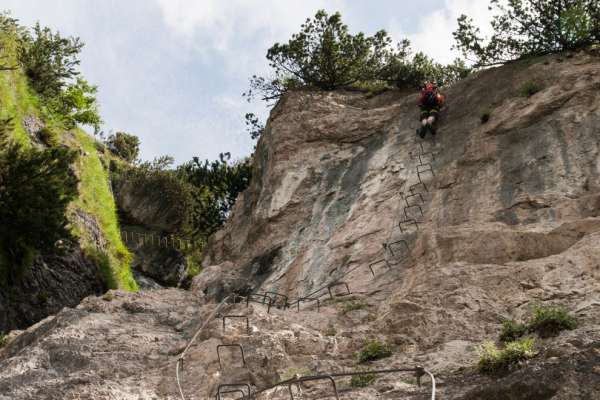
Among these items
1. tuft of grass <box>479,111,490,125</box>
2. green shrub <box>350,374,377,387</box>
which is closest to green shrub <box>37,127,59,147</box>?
tuft of grass <box>479,111,490,125</box>

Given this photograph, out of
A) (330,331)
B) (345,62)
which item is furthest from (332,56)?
(330,331)

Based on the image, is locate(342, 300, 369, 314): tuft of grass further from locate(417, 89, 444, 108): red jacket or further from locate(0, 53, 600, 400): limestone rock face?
locate(417, 89, 444, 108): red jacket

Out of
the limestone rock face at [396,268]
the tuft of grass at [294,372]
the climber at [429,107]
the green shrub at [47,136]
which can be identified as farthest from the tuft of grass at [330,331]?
the green shrub at [47,136]

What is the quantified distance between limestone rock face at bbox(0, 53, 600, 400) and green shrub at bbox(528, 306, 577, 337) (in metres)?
0.18

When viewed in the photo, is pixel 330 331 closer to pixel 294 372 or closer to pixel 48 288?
pixel 294 372

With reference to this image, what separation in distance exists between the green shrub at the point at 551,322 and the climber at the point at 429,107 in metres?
10.8

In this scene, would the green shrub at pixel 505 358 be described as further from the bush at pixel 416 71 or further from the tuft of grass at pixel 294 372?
the bush at pixel 416 71

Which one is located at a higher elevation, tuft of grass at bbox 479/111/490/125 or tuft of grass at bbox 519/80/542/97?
tuft of grass at bbox 519/80/542/97

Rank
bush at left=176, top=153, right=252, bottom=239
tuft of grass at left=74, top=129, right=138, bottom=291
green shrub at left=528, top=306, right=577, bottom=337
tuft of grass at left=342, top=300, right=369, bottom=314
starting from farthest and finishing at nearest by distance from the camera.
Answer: bush at left=176, top=153, right=252, bottom=239, tuft of grass at left=74, top=129, right=138, bottom=291, tuft of grass at left=342, top=300, right=369, bottom=314, green shrub at left=528, top=306, right=577, bottom=337

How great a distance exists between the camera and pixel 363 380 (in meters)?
9.53

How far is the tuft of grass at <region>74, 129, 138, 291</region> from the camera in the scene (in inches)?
1031

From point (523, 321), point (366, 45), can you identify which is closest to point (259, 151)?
point (366, 45)

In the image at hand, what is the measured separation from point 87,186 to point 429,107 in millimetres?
14515

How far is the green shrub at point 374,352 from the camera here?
→ 35.5ft
